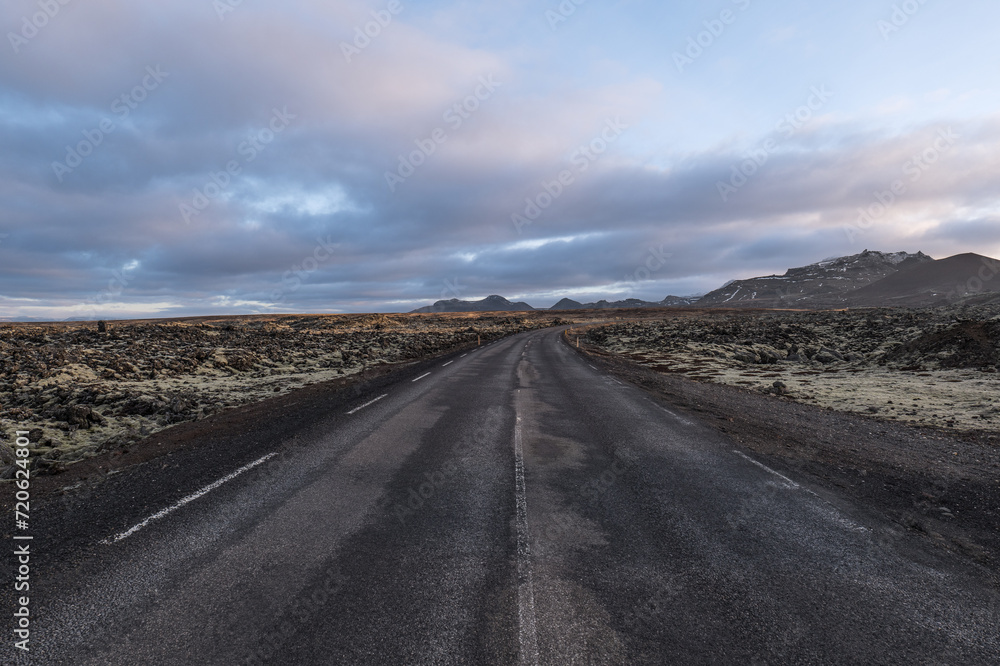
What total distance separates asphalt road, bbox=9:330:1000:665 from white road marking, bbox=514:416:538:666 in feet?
0.08

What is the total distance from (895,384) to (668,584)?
57.3 feet

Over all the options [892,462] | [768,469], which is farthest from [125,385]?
[892,462]

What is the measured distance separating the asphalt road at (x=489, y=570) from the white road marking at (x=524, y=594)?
2 centimetres

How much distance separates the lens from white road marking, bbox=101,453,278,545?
4.86 metres

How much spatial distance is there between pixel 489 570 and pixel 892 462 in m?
8.18

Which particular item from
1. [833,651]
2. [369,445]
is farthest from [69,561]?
[833,651]

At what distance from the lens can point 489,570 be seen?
4.22 metres

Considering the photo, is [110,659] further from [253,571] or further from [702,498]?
[702,498]

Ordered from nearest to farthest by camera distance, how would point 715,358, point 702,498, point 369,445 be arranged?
point 702,498 → point 369,445 → point 715,358

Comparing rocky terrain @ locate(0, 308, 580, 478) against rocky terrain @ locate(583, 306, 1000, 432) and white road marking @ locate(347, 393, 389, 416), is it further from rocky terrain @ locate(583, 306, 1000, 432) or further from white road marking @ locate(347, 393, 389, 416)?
rocky terrain @ locate(583, 306, 1000, 432)

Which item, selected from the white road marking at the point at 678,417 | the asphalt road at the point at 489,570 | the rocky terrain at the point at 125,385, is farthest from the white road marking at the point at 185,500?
the white road marking at the point at 678,417

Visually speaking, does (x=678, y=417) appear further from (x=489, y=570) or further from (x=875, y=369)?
(x=875, y=369)

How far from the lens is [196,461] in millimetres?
7477

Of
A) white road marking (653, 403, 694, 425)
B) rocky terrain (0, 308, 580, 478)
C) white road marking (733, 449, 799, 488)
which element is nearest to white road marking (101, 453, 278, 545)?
rocky terrain (0, 308, 580, 478)
